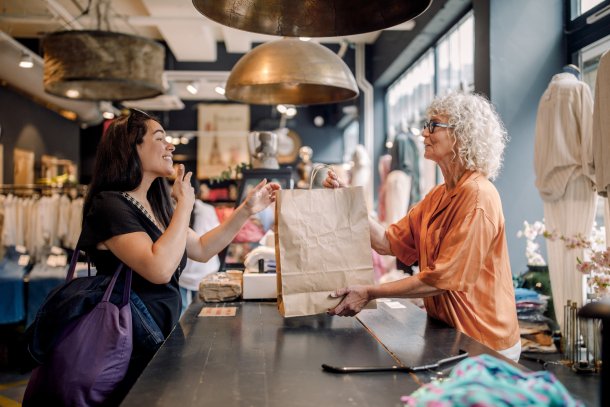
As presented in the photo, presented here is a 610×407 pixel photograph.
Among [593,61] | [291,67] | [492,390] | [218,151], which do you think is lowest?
[492,390]

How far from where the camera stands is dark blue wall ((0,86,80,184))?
30.0ft

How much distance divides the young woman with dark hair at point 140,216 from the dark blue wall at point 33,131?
25.3ft

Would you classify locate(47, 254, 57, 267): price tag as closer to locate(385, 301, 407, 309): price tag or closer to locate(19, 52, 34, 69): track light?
locate(19, 52, 34, 69): track light

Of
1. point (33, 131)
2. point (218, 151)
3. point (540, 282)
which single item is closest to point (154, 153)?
point (540, 282)

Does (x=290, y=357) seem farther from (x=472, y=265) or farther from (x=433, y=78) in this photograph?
(x=433, y=78)

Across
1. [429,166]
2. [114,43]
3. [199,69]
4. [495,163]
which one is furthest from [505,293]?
[199,69]

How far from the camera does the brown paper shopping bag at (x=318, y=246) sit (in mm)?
2117

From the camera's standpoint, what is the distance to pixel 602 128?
9.11ft

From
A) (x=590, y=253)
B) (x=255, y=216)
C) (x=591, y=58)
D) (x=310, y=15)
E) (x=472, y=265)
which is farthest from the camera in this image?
(x=255, y=216)

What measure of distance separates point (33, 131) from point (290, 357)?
392 inches

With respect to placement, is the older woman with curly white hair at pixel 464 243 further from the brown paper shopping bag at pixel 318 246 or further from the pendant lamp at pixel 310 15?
the pendant lamp at pixel 310 15

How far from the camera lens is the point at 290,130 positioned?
13.1 meters

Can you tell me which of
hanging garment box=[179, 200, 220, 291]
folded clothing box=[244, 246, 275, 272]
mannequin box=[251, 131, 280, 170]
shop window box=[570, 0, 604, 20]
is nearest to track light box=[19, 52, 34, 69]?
hanging garment box=[179, 200, 220, 291]

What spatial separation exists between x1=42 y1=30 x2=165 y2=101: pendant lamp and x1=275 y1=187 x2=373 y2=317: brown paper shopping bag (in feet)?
7.54
